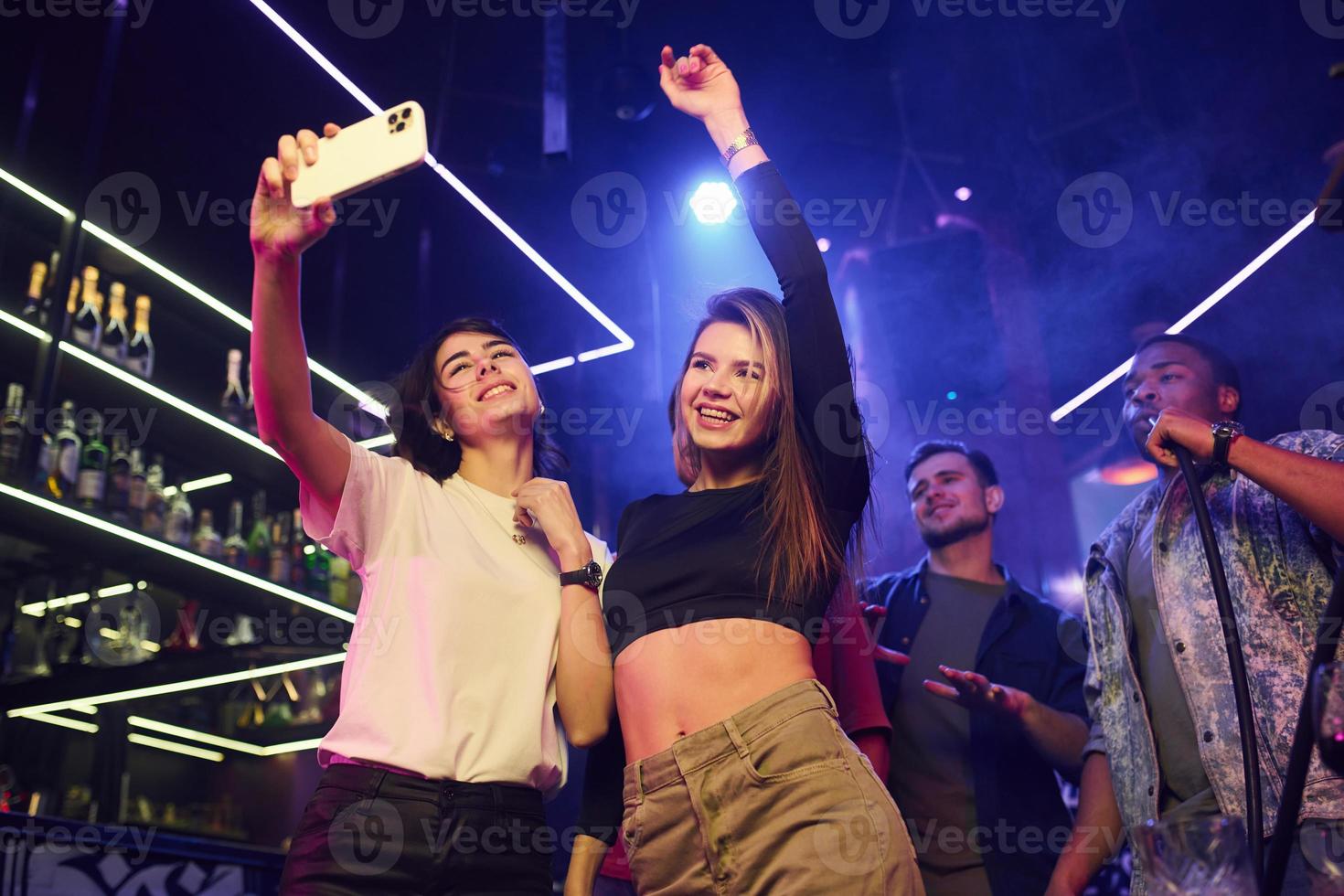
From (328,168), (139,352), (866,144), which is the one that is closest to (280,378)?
(328,168)

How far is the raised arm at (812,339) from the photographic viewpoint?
1.49 metres

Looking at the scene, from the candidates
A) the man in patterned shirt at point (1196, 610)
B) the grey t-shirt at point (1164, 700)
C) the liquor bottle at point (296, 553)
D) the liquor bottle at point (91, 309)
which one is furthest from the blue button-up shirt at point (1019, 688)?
the liquor bottle at point (91, 309)

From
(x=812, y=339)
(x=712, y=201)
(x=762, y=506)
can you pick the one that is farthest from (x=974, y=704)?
(x=712, y=201)

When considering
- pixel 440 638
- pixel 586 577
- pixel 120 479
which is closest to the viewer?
pixel 440 638

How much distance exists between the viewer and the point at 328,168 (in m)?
1.23

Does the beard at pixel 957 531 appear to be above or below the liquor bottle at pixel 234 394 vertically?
below

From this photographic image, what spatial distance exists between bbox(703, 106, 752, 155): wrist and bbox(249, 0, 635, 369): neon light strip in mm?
745

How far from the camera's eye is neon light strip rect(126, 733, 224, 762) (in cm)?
362

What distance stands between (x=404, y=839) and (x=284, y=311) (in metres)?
0.71

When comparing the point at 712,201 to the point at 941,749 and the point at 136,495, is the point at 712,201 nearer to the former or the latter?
the point at 136,495

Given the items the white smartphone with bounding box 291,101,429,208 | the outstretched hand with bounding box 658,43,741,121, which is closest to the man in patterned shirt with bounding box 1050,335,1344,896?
the outstretched hand with bounding box 658,43,741,121

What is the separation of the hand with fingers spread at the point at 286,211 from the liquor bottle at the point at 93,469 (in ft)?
6.31

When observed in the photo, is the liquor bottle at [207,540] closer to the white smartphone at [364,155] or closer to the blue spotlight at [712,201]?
the white smartphone at [364,155]

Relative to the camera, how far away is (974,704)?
2.16 meters
